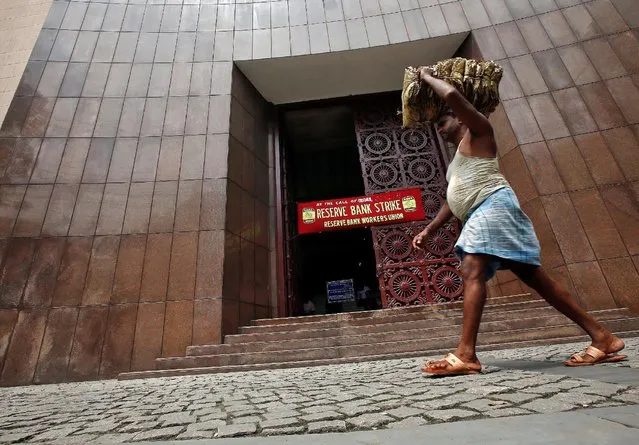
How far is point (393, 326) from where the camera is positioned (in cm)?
437

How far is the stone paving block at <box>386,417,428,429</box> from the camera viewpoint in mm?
953

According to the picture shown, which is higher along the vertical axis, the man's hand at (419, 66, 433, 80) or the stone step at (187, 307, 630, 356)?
the man's hand at (419, 66, 433, 80)

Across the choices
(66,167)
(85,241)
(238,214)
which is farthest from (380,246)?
(66,167)


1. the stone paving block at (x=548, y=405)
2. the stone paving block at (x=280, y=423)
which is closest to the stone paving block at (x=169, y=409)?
the stone paving block at (x=280, y=423)

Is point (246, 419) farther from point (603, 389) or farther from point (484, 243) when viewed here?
point (484, 243)

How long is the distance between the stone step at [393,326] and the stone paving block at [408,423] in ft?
→ 11.2

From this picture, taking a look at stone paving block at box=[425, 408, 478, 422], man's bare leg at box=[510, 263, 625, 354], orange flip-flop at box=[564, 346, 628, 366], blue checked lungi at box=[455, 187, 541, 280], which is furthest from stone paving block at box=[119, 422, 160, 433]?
orange flip-flop at box=[564, 346, 628, 366]

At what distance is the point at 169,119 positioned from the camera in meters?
5.80

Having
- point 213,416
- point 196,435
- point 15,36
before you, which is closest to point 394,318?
point 213,416

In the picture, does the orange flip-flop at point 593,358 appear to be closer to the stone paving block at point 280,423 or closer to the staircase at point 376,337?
the stone paving block at point 280,423

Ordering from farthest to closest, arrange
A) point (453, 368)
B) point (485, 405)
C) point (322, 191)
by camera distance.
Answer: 1. point (322, 191)
2. point (453, 368)
3. point (485, 405)

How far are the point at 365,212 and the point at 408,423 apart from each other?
5.55m

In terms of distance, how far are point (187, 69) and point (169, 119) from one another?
1207mm

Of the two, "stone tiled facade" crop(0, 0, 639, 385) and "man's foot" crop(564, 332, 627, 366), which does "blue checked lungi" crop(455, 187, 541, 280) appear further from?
"stone tiled facade" crop(0, 0, 639, 385)
